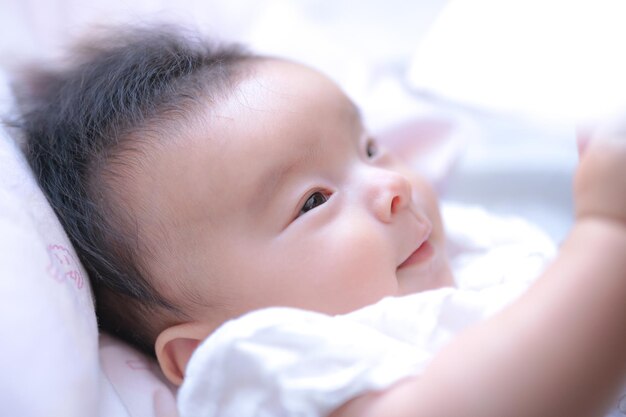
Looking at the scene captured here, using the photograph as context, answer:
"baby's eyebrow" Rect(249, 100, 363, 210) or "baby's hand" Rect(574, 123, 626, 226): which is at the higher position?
"baby's hand" Rect(574, 123, 626, 226)

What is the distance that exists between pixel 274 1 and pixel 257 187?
0.87 metres

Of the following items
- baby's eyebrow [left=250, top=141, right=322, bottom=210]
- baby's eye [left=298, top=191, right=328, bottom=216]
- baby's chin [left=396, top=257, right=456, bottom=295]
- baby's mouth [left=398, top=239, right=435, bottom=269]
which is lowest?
baby's chin [left=396, top=257, right=456, bottom=295]

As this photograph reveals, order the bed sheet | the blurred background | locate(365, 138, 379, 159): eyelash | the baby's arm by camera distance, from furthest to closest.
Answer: the bed sheet, the blurred background, locate(365, 138, 379, 159): eyelash, the baby's arm

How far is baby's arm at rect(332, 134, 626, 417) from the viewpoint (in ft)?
1.99

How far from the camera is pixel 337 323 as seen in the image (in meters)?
0.70

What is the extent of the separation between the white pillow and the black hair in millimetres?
33

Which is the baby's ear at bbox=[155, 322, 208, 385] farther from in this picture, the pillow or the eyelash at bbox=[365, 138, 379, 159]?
the eyelash at bbox=[365, 138, 379, 159]

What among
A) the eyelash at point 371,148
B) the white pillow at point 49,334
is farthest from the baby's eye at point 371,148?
the white pillow at point 49,334

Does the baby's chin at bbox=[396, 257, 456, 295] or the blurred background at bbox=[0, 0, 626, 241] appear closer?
the baby's chin at bbox=[396, 257, 456, 295]

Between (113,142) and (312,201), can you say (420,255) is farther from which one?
(113,142)

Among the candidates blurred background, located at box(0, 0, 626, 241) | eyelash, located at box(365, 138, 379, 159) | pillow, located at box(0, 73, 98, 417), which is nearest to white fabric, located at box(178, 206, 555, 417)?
pillow, located at box(0, 73, 98, 417)

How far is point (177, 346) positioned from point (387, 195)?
0.31 metres

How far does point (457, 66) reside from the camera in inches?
51.8

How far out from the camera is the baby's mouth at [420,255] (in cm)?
85
